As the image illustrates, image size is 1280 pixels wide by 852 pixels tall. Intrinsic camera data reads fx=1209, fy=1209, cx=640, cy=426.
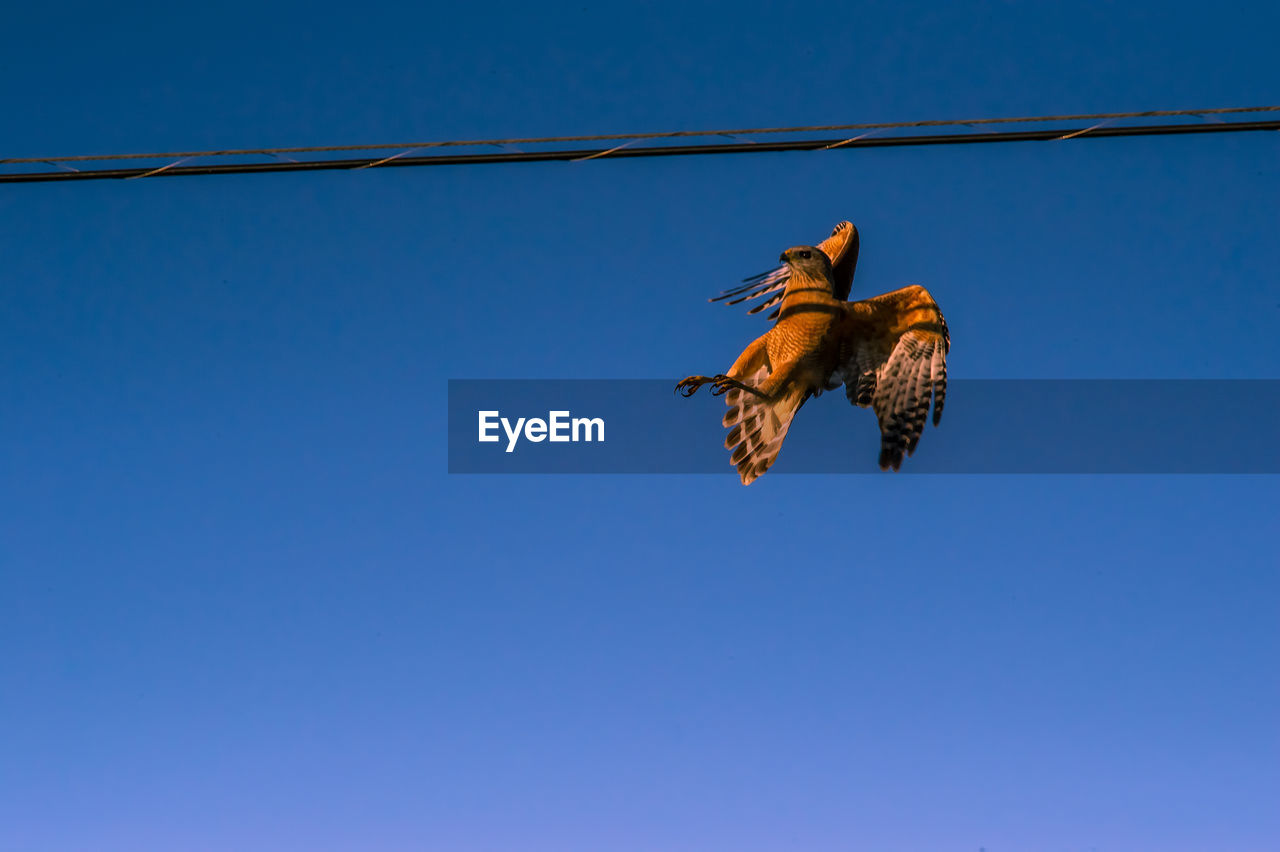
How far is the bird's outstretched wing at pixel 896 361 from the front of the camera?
7551 mm

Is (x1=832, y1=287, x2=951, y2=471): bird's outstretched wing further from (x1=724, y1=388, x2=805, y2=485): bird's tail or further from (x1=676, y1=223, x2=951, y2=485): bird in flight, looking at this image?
(x1=724, y1=388, x2=805, y2=485): bird's tail

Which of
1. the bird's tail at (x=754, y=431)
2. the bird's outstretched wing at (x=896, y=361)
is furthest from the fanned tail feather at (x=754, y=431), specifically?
the bird's outstretched wing at (x=896, y=361)

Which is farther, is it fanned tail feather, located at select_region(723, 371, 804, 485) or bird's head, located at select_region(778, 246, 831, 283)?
bird's head, located at select_region(778, 246, 831, 283)

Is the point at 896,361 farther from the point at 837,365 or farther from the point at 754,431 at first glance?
the point at 754,431

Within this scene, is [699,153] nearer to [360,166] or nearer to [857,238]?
[360,166]

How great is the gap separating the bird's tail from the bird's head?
2.64ft

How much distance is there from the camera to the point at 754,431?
7.73 m

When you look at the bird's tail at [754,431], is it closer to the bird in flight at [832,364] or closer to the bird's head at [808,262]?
the bird in flight at [832,364]

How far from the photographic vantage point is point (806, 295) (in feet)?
25.6

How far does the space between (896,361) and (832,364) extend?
42cm

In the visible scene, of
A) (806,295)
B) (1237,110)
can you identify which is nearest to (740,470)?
(806,295)

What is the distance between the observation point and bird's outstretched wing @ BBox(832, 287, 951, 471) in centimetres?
755

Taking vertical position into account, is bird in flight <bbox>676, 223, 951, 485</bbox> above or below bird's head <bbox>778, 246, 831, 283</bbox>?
below

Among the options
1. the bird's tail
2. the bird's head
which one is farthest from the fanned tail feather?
the bird's head
